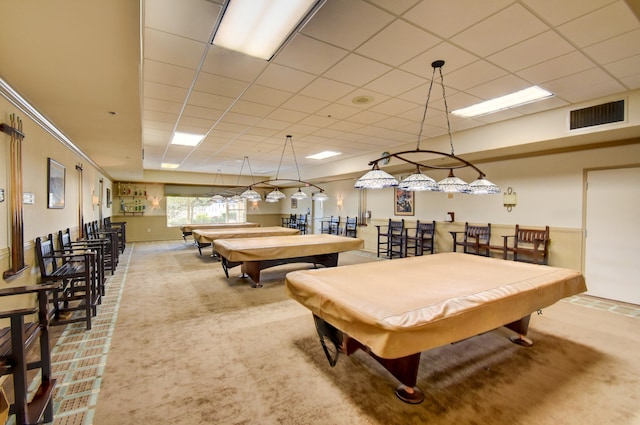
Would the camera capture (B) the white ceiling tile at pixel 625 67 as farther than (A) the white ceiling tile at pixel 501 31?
Yes

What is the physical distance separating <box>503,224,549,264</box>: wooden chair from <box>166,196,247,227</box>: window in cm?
1010

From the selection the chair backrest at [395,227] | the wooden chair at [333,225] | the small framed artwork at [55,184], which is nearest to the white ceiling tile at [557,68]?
the chair backrest at [395,227]

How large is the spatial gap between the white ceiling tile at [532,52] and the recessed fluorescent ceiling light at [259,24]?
192cm

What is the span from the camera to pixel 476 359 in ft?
8.71

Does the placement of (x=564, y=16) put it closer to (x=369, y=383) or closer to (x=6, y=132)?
(x=369, y=383)

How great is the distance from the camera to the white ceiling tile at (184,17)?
2047mm

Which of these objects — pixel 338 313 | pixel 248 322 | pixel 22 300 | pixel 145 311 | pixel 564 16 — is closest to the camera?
pixel 338 313

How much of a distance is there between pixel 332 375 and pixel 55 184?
4.64 metres

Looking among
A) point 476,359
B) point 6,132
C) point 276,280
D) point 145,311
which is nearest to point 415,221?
point 276,280

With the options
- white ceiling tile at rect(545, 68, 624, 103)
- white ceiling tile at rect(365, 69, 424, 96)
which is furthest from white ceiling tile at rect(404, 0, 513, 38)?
white ceiling tile at rect(545, 68, 624, 103)

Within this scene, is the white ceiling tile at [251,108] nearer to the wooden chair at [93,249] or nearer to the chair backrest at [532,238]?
the wooden chair at [93,249]

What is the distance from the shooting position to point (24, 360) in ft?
5.29

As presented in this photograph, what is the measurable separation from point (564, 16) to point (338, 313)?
279 centimetres

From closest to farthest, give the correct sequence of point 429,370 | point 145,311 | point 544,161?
point 429,370, point 145,311, point 544,161
